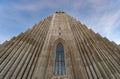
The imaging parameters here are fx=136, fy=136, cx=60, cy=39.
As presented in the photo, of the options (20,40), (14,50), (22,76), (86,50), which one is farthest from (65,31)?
(22,76)

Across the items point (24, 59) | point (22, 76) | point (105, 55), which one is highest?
point (105, 55)

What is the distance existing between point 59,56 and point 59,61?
0.91m

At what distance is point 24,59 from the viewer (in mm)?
15453

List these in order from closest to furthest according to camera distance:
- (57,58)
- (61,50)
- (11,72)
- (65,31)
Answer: (11,72) → (57,58) → (61,50) → (65,31)

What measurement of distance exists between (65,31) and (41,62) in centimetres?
865

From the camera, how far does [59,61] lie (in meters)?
17.3

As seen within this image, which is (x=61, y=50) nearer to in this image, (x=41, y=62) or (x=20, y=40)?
(x=41, y=62)

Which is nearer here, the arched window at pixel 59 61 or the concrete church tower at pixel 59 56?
the concrete church tower at pixel 59 56

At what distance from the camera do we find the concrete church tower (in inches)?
552

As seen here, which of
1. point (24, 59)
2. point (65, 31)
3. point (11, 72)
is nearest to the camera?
point (11, 72)

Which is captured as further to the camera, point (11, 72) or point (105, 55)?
point (105, 55)

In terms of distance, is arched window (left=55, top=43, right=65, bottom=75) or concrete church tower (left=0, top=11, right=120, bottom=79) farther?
arched window (left=55, top=43, right=65, bottom=75)

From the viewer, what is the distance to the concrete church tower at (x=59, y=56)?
14020 mm

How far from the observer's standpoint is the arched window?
52.1ft
